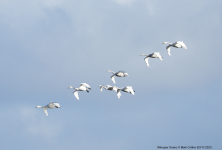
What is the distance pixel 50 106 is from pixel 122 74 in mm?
26919

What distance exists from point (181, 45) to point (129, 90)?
23624 millimetres

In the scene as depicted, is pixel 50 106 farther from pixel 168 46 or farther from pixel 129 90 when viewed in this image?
pixel 168 46

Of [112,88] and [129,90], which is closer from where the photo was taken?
[129,90]

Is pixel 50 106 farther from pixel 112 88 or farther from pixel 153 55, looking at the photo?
pixel 153 55

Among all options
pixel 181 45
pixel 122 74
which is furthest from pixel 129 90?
pixel 181 45

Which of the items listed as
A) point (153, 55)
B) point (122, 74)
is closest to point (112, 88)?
point (122, 74)

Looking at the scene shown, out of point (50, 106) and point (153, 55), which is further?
point (153, 55)

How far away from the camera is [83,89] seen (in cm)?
15688

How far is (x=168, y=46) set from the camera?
165 m

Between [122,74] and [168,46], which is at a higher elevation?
[168,46]

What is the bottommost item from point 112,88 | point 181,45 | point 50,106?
point 50,106

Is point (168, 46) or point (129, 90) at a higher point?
point (168, 46)

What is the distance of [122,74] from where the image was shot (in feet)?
527

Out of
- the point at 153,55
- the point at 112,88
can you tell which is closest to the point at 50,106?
the point at 112,88
